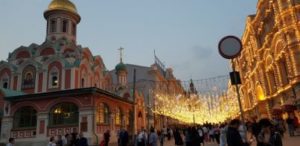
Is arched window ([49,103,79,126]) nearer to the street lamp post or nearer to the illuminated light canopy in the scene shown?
the street lamp post

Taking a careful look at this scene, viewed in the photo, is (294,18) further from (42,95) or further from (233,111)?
(233,111)

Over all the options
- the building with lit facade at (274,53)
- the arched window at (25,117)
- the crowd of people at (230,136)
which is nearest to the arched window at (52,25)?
the arched window at (25,117)

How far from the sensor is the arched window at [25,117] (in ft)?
90.8

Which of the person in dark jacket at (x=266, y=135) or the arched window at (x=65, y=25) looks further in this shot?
the arched window at (x=65, y=25)

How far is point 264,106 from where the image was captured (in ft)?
139

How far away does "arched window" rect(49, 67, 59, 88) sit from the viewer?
108 ft

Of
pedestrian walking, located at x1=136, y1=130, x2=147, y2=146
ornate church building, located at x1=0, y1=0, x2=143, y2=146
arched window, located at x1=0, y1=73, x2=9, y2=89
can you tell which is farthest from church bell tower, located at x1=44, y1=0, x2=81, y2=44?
pedestrian walking, located at x1=136, y1=130, x2=147, y2=146

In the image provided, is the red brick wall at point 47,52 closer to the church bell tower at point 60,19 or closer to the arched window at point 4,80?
the church bell tower at point 60,19

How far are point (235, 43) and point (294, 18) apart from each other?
25.6 meters

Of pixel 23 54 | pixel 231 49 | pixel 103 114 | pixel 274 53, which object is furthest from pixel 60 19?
pixel 231 49

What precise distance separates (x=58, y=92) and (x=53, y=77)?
23.8ft

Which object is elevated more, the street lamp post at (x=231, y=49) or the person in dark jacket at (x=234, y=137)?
the street lamp post at (x=231, y=49)

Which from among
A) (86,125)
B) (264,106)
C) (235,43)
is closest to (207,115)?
(264,106)

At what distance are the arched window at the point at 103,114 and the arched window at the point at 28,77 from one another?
10.9 meters
